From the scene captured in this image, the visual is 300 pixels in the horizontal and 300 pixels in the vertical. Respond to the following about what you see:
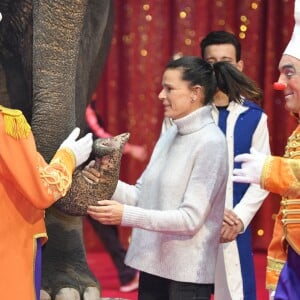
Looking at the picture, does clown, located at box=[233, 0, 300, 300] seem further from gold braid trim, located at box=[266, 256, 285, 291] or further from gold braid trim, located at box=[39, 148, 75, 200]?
gold braid trim, located at box=[39, 148, 75, 200]

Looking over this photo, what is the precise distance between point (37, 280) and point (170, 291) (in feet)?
0.99

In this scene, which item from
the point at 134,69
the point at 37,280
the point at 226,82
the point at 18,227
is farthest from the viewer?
the point at 134,69

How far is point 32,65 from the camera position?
2.21 m

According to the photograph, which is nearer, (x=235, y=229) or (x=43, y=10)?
(x=43, y=10)

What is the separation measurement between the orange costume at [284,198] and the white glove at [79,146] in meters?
0.41

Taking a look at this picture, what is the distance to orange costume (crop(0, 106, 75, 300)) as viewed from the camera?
1.80 m

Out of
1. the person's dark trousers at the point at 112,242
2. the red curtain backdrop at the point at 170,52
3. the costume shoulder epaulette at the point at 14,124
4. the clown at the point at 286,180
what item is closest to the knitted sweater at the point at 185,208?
the clown at the point at 286,180

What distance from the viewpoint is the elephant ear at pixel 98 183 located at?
2.01 metres

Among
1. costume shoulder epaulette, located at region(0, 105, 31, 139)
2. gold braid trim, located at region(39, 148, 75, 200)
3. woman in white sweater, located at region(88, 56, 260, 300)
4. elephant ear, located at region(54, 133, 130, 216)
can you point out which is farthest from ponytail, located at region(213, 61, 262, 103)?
costume shoulder epaulette, located at region(0, 105, 31, 139)

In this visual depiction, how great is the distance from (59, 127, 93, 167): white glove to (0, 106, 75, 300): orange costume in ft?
0.06

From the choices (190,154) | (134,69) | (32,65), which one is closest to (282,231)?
(190,154)

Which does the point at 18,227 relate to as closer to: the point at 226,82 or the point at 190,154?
the point at 190,154

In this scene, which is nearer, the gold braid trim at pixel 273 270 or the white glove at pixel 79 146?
the white glove at pixel 79 146

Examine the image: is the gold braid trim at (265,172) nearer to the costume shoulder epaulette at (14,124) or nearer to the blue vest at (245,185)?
the costume shoulder epaulette at (14,124)
